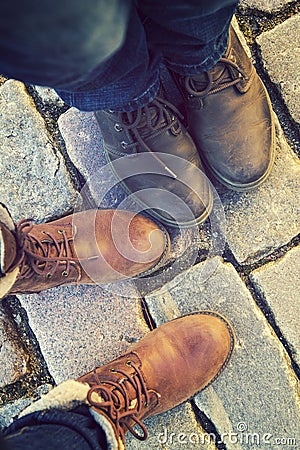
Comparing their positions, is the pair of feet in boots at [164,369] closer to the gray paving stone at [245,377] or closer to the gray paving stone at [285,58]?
the gray paving stone at [245,377]

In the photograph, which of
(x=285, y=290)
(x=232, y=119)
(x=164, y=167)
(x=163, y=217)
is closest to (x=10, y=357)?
(x=163, y=217)

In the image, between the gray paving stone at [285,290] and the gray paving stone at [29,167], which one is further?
the gray paving stone at [29,167]

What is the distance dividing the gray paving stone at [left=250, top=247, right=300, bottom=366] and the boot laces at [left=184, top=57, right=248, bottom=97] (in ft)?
1.81

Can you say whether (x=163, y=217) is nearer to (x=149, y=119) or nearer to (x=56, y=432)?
(x=149, y=119)

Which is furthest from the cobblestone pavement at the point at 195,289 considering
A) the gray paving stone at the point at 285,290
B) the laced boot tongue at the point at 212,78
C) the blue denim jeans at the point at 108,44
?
the blue denim jeans at the point at 108,44

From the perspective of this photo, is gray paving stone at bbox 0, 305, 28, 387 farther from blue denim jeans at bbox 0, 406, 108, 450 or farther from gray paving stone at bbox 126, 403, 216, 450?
blue denim jeans at bbox 0, 406, 108, 450

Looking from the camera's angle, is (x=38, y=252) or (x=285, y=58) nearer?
(x=38, y=252)

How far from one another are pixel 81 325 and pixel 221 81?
0.88 m

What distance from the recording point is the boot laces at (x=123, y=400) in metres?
1.17

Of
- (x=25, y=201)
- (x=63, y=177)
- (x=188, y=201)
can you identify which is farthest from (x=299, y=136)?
(x=25, y=201)

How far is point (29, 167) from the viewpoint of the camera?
157 centimetres

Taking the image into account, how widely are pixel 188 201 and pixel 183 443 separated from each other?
76cm

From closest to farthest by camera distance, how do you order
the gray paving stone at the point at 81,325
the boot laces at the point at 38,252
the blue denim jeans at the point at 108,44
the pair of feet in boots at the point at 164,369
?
the blue denim jeans at the point at 108,44, the boot laces at the point at 38,252, the pair of feet in boots at the point at 164,369, the gray paving stone at the point at 81,325

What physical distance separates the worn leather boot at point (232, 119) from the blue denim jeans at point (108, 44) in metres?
0.12
